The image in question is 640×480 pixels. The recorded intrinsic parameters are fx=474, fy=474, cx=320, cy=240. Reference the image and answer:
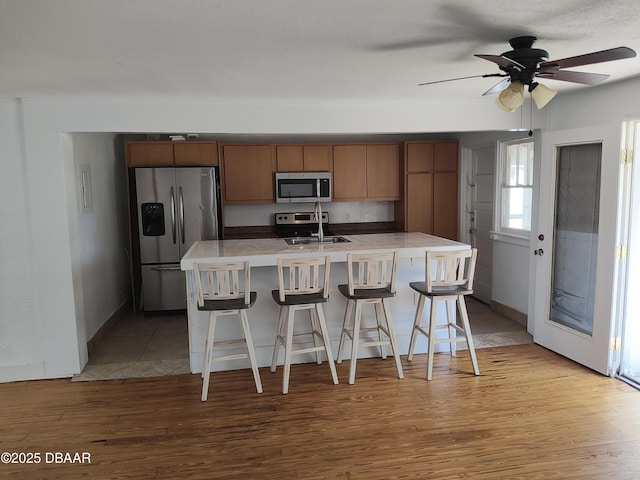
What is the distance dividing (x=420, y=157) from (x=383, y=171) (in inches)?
19.4

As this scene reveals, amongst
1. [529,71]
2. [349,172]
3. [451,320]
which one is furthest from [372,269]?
[349,172]

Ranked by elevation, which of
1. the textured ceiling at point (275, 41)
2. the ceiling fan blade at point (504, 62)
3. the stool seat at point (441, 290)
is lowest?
the stool seat at point (441, 290)

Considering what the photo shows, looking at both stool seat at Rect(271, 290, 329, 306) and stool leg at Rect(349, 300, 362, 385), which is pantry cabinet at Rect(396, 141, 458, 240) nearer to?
stool leg at Rect(349, 300, 362, 385)

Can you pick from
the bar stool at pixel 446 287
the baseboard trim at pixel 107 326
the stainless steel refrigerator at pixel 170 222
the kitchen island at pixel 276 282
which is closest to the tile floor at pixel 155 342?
the baseboard trim at pixel 107 326

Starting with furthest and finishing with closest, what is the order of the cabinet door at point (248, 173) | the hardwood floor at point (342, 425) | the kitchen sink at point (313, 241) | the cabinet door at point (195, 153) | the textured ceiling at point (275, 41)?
1. the cabinet door at point (248, 173)
2. the cabinet door at point (195, 153)
3. the kitchen sink at point (313, 241)
4. the hardwood floor at point (342, 425)
5. the textured ceiling at point (275, 41)

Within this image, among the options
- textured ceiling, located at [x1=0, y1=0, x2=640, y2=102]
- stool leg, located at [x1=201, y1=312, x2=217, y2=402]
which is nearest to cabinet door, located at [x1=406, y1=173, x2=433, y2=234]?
textured ceiling, located at [x1=0, y1=0, x2=640, y2=102]

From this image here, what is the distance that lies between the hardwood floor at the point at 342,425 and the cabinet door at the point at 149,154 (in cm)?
256

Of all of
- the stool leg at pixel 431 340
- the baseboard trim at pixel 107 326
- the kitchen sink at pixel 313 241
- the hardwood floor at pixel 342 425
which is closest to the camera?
the hardwood floor at pixel 342 425

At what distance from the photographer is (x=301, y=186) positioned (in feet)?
19.2

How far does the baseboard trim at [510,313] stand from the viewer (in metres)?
4.91

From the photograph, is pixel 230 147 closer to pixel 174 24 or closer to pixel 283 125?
pixel 283 125

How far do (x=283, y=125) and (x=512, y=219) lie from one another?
2795mm

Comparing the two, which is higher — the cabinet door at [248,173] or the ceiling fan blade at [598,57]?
the ceiling fan blade at [598,57]

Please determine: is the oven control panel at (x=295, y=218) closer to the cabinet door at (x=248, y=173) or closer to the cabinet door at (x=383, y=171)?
the cabinet door at (x=248, y=173)
